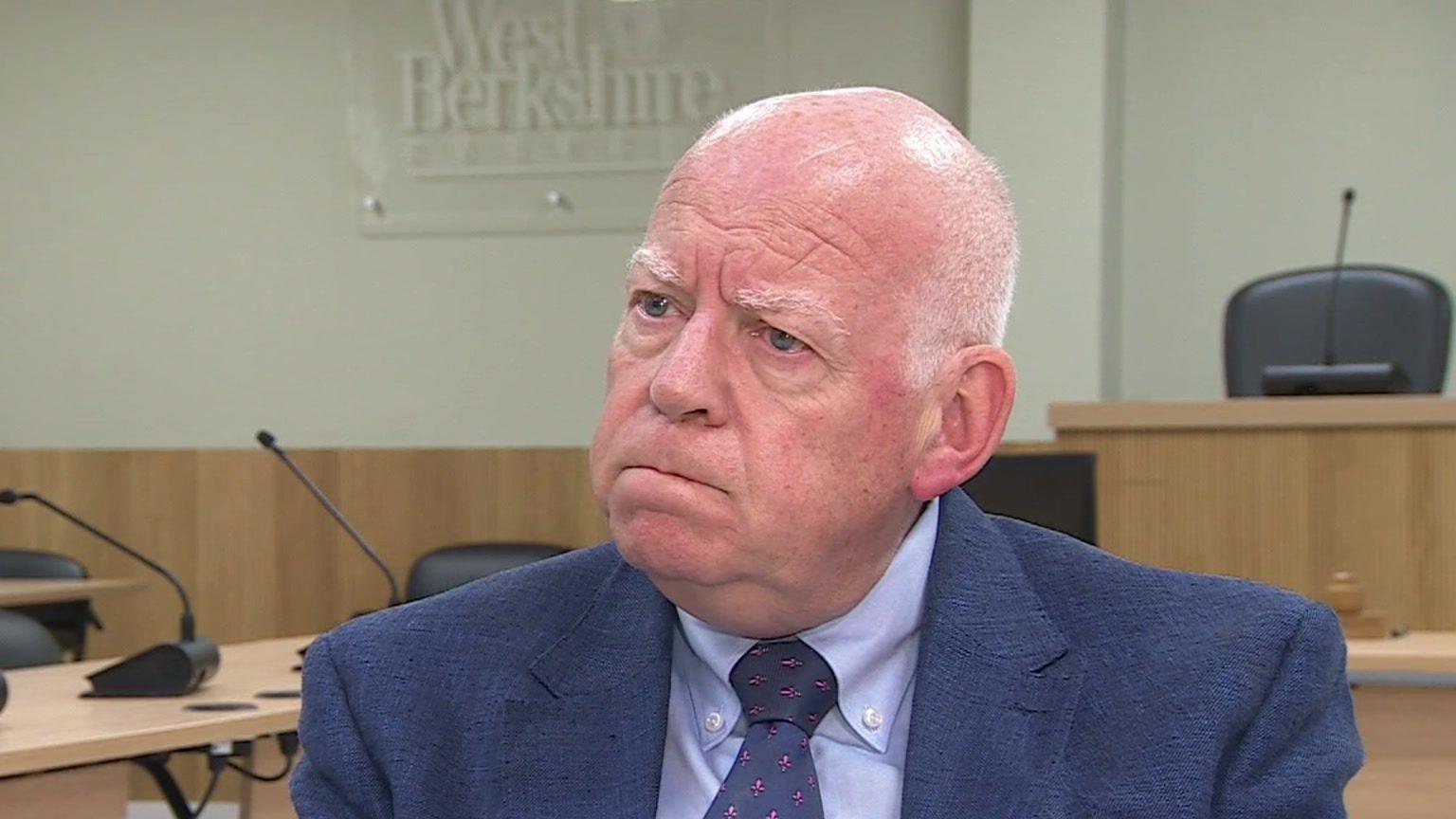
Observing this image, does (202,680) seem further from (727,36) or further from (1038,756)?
(727,36)

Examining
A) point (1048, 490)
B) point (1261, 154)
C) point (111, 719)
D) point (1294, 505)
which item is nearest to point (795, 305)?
point (111, 719)

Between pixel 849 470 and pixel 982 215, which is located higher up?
pixel 982 215

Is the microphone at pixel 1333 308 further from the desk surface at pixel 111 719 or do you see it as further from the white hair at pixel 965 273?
the white hair at pixel 965 273

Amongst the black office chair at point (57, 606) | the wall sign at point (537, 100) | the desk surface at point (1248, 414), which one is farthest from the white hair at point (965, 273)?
the wall sign at point (537, 100)

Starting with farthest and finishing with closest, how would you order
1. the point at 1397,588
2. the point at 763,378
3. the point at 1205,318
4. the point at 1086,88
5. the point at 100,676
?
the point at 1205,318 → the point at 1086,88 → the point at 1397,588 → the point at 100,676 → the point at 763,378

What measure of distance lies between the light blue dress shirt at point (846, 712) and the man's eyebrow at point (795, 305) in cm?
22

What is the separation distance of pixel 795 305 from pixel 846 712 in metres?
0.30

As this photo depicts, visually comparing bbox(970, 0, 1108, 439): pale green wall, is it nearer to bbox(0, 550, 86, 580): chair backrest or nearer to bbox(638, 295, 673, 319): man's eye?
bbox(0, 550, 86, 580): chair backrest

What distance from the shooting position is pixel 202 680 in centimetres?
373

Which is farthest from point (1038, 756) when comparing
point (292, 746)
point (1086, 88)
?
point (1086, 88)

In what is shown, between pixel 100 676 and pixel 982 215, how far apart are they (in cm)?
262

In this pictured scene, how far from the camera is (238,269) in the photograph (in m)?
7.72

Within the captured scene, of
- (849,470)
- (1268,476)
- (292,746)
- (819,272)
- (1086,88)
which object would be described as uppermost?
(1086,88)

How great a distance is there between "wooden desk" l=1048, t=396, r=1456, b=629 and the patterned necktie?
10.6 feet
